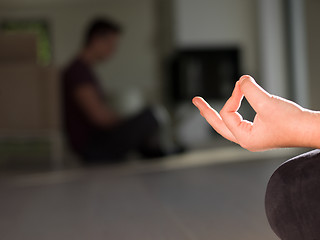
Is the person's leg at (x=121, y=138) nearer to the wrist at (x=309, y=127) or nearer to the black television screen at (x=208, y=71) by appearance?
the wrist at (x=309, y=127)

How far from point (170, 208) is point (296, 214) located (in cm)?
72

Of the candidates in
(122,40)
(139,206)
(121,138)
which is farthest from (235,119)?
(122,40)

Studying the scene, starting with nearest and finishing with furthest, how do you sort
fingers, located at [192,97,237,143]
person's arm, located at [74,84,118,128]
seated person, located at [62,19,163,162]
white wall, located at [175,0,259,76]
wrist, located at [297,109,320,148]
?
wrist, located at [297,109,320,148] < fingers, located at [192,97,237,143] < person's arm, located at [74,84,118,128] < seated person, located at [62,19,163,162] < white wall, located at [175,0,259,76]

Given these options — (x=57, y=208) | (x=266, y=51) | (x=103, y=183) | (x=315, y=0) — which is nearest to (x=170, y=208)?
(x=57, y=208)

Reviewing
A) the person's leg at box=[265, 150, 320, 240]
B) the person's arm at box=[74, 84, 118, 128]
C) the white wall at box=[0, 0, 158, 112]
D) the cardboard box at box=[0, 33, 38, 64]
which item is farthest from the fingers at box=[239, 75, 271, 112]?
the white wall at box=[0, 0, 158, 112]

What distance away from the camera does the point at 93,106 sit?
9.29ft

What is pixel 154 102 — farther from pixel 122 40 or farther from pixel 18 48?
pixel 18 48

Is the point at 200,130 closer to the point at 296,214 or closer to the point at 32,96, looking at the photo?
the point at 32,96

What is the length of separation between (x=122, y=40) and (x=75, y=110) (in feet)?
15.0

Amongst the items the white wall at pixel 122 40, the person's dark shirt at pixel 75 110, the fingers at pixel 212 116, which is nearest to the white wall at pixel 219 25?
the white wall at pixel 122 40

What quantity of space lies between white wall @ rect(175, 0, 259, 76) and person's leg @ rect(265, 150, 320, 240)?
17.8 feet

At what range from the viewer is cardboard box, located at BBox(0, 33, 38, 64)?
2.93 metres

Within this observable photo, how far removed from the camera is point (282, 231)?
0.60 meters

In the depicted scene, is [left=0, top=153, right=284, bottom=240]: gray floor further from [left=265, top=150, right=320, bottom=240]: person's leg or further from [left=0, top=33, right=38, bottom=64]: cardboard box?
[left=0, top=33, right=38, bottom=64]: cardboard box
